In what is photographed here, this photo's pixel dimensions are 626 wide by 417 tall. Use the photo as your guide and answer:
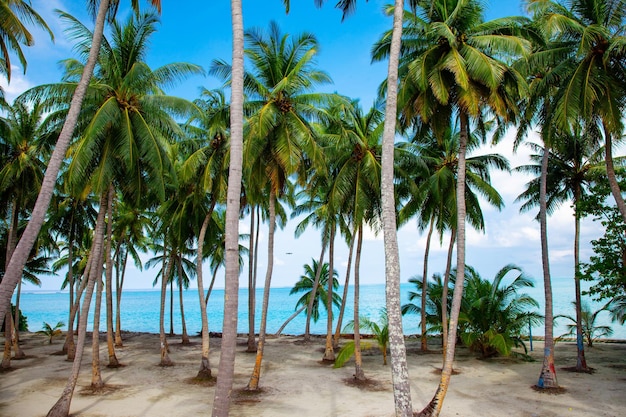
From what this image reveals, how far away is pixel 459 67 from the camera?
10602mm

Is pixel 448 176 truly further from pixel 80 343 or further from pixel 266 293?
pixel 80 343

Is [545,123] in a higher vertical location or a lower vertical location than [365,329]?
higher

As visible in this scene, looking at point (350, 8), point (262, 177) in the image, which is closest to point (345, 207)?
point (262, 177)

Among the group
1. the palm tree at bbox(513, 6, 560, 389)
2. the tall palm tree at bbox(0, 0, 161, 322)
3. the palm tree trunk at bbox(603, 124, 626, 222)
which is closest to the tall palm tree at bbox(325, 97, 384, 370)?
the palm tree at bbox(513, 6, 560, 389)

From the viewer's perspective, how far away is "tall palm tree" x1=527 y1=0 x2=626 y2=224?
1188 centimetres

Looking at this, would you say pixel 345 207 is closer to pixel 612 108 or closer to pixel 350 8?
pixel 350 8

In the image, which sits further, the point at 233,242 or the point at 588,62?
the point at 588,62

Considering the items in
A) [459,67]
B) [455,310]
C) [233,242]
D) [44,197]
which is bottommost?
[455,310]

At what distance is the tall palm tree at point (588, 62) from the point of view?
11.9 m

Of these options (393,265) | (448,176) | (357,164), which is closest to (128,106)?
(357,164)

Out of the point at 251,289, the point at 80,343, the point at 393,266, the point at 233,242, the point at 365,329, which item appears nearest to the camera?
the point at 233,242

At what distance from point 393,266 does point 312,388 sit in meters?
7.84

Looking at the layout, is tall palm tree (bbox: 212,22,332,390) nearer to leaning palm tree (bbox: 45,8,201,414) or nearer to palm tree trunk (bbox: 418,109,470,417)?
leaning palm tree (bbox: 45,8,201,414)

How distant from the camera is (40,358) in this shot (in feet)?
65.3
